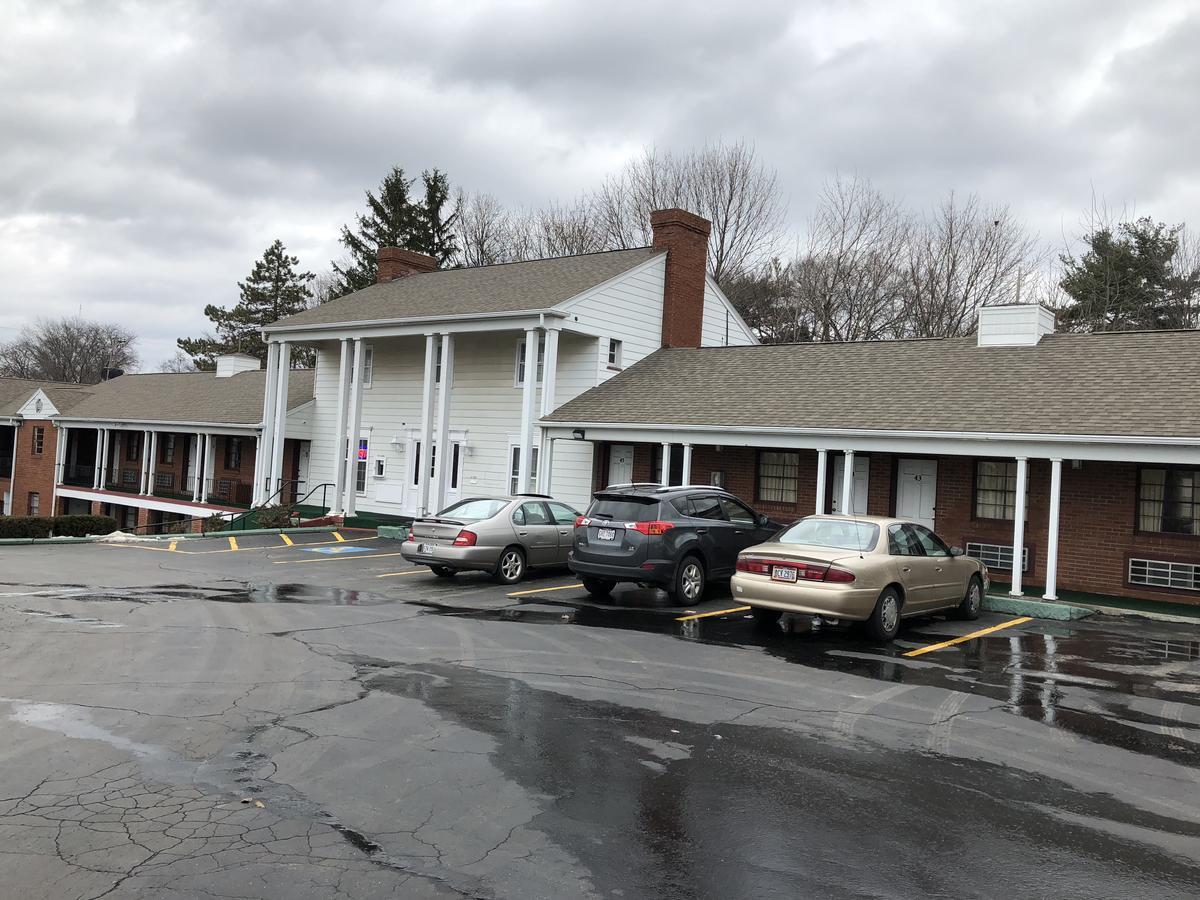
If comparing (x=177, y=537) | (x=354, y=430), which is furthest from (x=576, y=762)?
(x=354, y=430)

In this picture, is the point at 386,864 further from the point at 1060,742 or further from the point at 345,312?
the point at 345,312

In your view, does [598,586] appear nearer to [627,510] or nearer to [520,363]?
[627,510]

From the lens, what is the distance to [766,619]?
1282cm

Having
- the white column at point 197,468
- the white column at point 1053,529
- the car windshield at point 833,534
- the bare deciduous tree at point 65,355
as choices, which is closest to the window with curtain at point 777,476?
the white column at point 1053,529

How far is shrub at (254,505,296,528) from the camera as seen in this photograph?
27347 millimetres

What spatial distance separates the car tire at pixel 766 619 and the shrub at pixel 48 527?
68.8 ft

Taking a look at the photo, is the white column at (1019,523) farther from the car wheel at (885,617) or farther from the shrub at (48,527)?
the shrub at (48,527)

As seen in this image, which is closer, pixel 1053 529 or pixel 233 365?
pixel 1053 529

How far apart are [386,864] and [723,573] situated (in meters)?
10.6

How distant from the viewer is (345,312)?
98.5 ft

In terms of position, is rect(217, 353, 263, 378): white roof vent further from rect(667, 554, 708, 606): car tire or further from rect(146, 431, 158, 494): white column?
rect(667, 554, 708, 606): car tire

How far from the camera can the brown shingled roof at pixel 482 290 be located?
82.9ft

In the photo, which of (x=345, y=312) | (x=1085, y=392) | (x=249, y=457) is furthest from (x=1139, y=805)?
(x=249, y=457)

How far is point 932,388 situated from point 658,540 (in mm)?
8268
